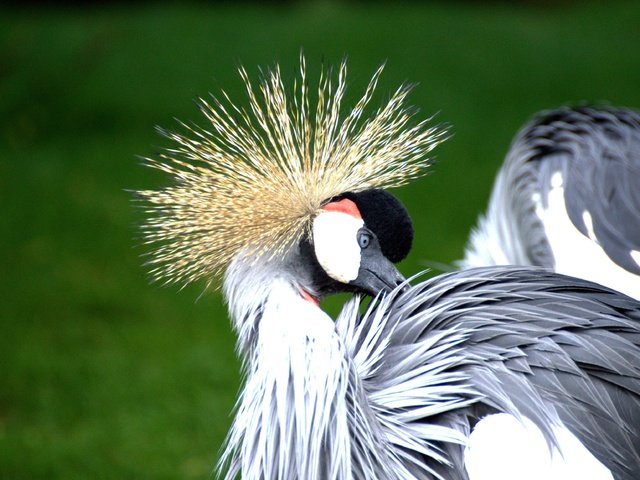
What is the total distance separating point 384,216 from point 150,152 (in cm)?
124

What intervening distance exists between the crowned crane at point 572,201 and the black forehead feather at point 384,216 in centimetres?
59

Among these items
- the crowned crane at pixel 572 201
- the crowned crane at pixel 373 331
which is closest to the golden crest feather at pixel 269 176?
the crowned crane at pixel 373 331

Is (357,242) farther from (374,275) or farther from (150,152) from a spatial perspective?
(150,152)

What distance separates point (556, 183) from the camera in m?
2.21

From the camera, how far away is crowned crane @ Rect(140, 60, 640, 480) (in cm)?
146

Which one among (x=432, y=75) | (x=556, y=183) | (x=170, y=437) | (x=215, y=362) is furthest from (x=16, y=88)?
(x=556, y=183)

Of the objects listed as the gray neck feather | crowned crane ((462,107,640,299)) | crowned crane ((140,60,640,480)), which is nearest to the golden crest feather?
crowned crane ((140,60,640,480))

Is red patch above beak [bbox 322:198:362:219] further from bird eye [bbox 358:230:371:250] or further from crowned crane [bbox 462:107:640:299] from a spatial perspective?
crowned crane [bbox 462:107:640:299]

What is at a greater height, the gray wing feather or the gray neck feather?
the gray wing feather

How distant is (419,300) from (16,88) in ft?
16.1

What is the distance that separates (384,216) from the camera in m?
1.58

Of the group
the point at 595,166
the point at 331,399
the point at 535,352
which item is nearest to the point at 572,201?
the point at 595,166

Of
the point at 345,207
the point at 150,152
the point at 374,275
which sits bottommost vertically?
the point at 374,275

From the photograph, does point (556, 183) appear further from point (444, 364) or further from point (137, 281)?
point (137, 281)
